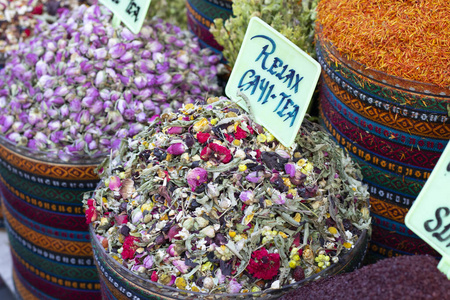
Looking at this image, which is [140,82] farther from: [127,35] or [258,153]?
[258,153]

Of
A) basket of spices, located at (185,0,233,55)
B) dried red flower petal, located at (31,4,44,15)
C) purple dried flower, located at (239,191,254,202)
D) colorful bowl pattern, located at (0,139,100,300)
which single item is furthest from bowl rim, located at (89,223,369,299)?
dried red flower petal, located at (31,4,44,15)

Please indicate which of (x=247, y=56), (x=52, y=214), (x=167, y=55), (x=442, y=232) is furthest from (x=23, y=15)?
(x=442, y=232)

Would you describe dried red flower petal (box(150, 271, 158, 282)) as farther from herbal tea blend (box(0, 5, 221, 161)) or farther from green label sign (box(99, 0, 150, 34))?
green label sign (box(99, 0, 150, 34))

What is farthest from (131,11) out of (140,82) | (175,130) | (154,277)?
(154,277)

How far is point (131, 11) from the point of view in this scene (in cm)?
171

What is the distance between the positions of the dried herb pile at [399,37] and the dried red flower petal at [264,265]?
515 mm

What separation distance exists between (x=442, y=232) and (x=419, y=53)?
46 cm

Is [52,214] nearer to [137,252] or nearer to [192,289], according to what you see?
[137,252]

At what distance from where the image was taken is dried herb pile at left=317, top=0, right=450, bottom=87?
1241 millimetres

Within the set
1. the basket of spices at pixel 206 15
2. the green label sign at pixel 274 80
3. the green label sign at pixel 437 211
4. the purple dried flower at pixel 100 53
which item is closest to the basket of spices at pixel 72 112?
the purple dried flower at pixel 100 53

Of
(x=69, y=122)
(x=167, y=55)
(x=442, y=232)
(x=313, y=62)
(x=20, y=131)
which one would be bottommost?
(x=20, y=131)

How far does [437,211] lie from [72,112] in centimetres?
111

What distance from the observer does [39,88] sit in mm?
1754

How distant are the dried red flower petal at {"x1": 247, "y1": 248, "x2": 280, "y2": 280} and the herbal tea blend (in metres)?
0.67
